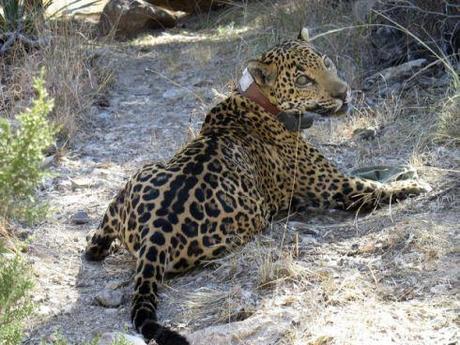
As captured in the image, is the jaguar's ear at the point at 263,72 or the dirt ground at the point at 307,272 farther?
the jaguar's ear at the point at 263,72

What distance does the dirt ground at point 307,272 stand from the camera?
4.71 meters

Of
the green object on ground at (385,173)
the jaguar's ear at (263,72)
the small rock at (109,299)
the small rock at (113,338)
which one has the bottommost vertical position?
the small rock at (109,299)

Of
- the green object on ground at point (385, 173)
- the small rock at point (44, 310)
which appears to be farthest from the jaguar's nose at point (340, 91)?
the small rock at point (44, 310)

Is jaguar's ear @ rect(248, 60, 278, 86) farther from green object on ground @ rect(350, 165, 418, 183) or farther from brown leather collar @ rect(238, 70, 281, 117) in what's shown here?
green object on ground @ rect(350, 165, 418, 183)

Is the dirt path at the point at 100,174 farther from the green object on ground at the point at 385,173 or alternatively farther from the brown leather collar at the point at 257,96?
the green object on ground at the point at 385,173

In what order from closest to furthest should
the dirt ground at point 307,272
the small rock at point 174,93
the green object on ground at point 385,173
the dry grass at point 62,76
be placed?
the dirt ground at point 307,272, the green object on ground at point 385,173, the dry grass at point 62,76, the small rock at point 174,93

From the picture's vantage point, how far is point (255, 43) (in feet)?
36.5

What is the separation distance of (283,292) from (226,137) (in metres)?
1.55

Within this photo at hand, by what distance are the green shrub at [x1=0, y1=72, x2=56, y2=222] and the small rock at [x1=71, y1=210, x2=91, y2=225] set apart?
11.6 feet

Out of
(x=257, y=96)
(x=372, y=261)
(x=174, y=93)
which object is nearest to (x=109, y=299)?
(x=372, y=261)

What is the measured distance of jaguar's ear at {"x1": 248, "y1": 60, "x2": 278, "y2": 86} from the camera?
6520 mm

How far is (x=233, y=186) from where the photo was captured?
5.90 metres

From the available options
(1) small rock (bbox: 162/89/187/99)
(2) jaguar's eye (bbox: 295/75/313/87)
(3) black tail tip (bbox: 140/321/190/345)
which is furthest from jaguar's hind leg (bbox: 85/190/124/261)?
(1) small rock (bbox: 162/89/187/99)

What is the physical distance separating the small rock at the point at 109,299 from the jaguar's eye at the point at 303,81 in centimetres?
219
